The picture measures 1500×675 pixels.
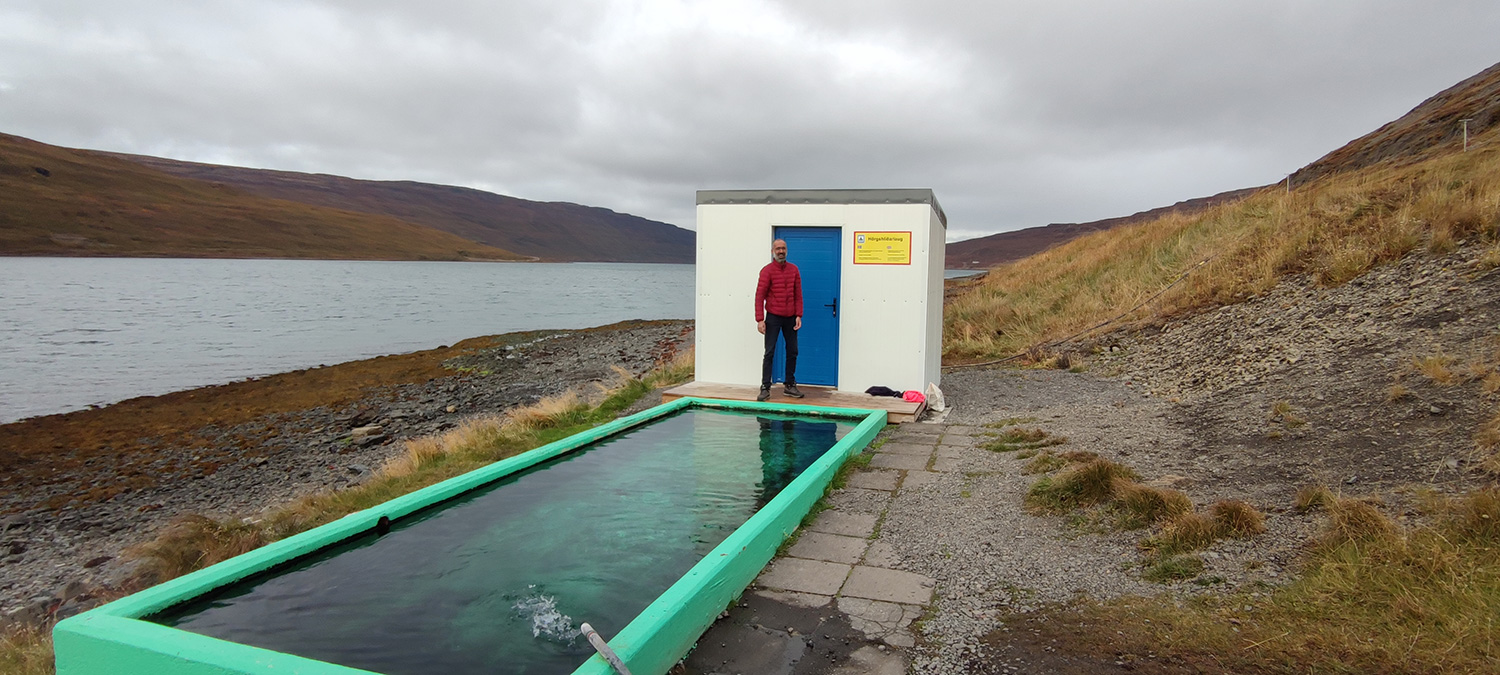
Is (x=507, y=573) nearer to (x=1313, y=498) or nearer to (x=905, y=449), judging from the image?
(x=905, y=449)

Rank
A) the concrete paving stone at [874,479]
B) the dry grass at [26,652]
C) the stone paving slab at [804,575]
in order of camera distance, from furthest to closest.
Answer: the concrete paving stone at [874,479] < the dry grass at [26,652] < the stone paving slab at [804,575]

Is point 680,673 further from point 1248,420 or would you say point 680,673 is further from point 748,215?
point 748,215

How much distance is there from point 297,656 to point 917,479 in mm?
4429

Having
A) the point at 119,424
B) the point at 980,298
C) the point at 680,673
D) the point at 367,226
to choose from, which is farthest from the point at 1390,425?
the point at 367,226

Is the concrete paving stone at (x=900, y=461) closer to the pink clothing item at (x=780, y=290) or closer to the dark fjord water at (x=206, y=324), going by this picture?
the pink clothing item at (x=780, y=290)

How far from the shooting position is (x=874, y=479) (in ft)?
20.2

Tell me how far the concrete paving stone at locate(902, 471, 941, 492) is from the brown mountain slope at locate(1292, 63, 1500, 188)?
733 inches

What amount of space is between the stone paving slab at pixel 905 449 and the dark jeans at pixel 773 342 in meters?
2.03

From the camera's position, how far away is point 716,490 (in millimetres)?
6004

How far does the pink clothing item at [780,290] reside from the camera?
28.6ft

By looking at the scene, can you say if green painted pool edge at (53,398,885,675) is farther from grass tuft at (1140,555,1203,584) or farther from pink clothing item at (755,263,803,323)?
pink clothing item at (755,263,803,323)

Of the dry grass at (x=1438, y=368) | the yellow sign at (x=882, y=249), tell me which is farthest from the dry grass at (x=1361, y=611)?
the yellow sign at (x=882, y=249)

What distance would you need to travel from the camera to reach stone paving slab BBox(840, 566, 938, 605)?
3.80 meters

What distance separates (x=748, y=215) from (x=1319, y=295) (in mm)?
7944
